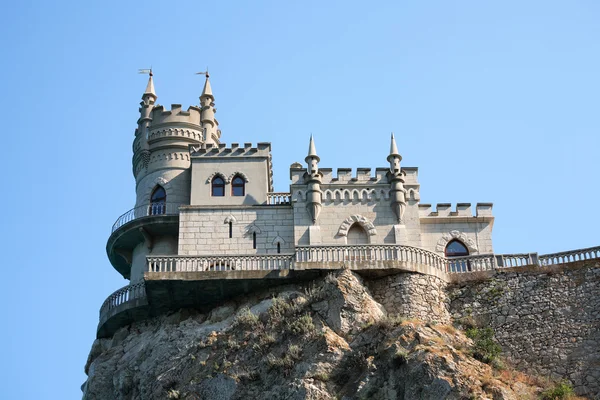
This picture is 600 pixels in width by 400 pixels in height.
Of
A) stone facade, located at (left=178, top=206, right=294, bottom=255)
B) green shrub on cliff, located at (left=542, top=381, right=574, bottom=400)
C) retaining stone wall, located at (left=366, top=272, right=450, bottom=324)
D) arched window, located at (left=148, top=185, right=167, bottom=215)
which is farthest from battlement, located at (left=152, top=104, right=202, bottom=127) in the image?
green shrub on cliff, located at (left=542, top=381, right=574, bottom=400)

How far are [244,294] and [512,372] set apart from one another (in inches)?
446

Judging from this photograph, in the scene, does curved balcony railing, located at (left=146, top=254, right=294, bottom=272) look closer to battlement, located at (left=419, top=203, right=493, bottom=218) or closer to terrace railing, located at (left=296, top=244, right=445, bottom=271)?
terrace railing, located at (left=296, top=244, right=445, bottom=271)

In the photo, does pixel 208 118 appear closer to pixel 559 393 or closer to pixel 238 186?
pixel 238 186

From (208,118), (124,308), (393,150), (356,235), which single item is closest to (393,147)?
(393,150)

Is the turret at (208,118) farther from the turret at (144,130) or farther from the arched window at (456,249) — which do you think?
the arched window at (456,249)

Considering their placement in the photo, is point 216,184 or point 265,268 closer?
point 265,268

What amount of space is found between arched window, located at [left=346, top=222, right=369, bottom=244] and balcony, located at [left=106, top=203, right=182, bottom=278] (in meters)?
7.75

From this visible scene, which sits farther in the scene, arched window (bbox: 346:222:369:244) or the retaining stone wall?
arched window (bbox: 346:222:369:244)

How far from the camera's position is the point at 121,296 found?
45.6 m

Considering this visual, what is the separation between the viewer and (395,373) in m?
38.1

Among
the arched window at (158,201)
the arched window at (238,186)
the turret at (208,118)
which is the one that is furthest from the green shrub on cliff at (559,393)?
the turret at (208,118)

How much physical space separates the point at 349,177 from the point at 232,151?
557cm

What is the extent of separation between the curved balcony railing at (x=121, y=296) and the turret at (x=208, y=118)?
8717 millimetres

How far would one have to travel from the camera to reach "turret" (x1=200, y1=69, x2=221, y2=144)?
50.5 m
